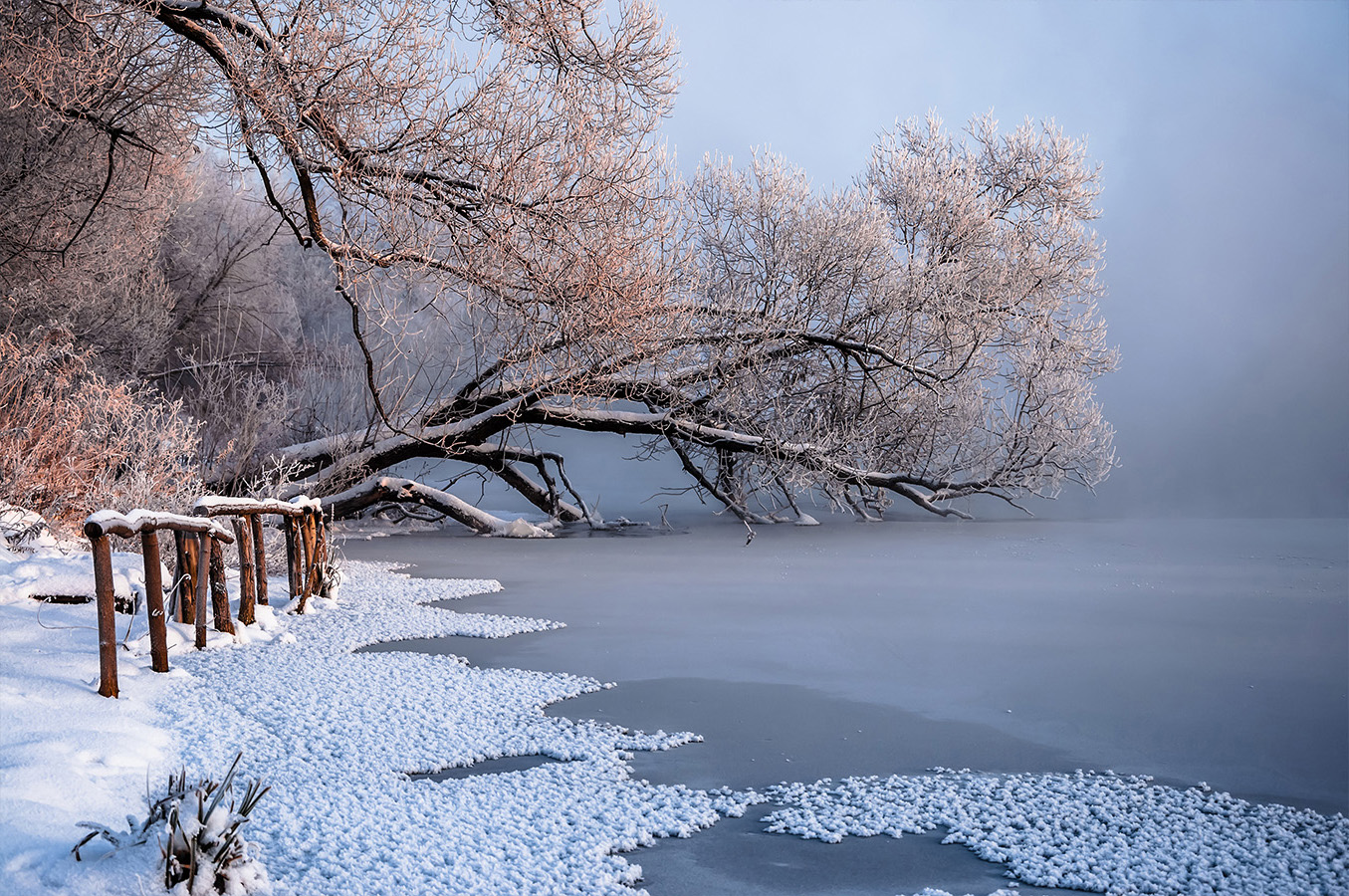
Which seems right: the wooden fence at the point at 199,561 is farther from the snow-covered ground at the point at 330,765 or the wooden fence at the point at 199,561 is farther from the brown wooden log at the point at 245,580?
the snow-covered ground at the point at 330,765

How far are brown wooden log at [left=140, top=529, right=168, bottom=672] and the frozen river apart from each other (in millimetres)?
1671

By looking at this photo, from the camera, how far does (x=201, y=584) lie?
5.05m

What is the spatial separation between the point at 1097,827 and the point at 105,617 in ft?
12.1

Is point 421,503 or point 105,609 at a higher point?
point 421,503

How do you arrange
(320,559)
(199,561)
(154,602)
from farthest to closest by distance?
(320,559) < (199,561) < (154,602)

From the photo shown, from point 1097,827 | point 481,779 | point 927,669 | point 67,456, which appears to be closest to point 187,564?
point 481,779

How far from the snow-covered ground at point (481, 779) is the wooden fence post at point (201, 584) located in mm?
86

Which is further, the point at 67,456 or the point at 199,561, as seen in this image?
the point at 67,456

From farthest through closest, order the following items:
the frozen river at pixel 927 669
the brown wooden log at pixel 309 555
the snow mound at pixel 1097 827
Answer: the brown wooden log at pixel 309 555
the frozen river at pixel 927 669
the snow mound at pixel 1097 827

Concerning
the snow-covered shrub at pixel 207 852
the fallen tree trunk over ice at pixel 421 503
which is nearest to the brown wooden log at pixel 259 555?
the snow-covered shrub at pixel 207 852

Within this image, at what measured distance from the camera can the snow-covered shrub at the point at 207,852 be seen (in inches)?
96.2

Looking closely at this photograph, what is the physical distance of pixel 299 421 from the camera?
14.8 m

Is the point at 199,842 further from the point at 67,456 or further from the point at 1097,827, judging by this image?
the point at 67,456

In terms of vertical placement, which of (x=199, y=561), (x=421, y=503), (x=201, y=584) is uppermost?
(x=421, y=503)
